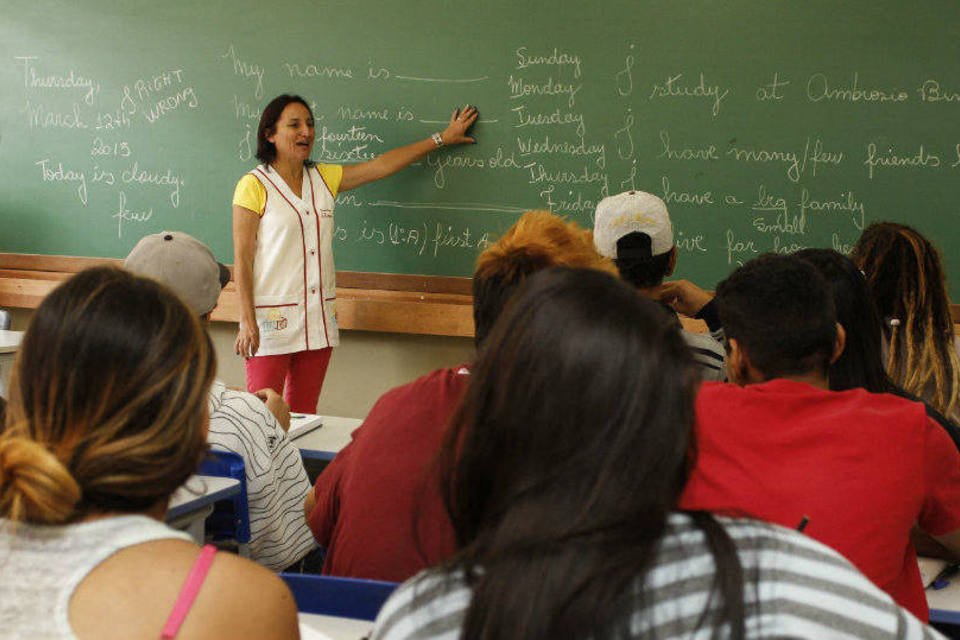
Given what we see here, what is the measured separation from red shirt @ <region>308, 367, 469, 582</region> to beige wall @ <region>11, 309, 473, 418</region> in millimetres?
2579

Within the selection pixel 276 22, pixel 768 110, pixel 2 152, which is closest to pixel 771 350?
pixel 768 110

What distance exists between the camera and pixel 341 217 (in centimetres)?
439

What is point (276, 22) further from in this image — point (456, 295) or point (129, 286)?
point (129, 286)

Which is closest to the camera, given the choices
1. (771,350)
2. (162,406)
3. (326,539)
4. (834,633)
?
(834,633)

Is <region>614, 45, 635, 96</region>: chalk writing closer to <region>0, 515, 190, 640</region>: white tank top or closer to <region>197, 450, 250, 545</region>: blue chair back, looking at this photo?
<region>197, 450, 250, 545</region>: blue chair back

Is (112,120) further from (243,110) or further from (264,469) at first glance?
(264,469)

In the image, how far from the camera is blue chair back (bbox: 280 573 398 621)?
54.7 inches

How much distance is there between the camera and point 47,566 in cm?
102

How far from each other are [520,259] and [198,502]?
87 centimetres

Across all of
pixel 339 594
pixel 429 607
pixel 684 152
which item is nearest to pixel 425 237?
pixel 684 152

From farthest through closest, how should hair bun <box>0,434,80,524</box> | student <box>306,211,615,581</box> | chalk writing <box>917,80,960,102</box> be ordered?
chalk writing <box>917,80,960,102</box>
student <box>306,211,615,581</box>
hair bun <box>0,434,80,524</box>

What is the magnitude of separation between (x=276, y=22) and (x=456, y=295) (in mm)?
1523

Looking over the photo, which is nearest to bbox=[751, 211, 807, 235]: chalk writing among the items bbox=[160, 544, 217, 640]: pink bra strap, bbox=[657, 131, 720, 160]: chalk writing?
bbox=[657, 131, 720, 160]: chalk writing

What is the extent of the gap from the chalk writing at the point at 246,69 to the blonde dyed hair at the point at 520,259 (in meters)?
2.68
